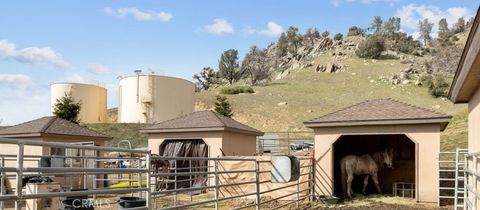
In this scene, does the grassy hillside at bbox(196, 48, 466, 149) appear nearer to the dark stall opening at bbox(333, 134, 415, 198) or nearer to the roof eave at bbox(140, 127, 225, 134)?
the dark stall opening at bbox(333, 134, 415, 198)

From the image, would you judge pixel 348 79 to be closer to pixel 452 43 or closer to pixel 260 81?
pixel 260 81

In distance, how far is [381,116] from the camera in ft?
48.9

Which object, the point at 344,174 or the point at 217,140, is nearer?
the point at 344,174

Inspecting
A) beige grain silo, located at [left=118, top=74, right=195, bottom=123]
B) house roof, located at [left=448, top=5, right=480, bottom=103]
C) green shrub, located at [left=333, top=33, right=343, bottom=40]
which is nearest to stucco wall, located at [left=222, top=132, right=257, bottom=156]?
house roof, located at [left=448, top=5, right=480, bottom=103]

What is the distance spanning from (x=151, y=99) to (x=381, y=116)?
29.3 m

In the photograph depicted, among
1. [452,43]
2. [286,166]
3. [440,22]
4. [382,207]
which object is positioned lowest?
[382,207]

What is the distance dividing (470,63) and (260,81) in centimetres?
6380

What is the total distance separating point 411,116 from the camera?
14.4 metres

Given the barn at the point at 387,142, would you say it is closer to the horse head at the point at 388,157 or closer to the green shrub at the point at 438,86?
the horse head at the point at 388,157

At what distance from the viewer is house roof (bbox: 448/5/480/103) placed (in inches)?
209

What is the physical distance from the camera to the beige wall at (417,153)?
14031 millimetres

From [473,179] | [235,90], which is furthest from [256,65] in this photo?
[473,179]

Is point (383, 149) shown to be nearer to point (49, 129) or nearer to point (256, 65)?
point (49, 129)

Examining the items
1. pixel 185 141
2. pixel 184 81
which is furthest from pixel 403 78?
pixel 185 141
